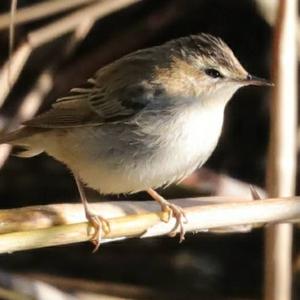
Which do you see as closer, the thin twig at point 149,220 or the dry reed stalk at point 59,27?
the thin twig at point 149,220

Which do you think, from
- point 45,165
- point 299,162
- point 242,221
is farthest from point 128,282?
point 242,221

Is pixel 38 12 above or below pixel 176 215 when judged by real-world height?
above

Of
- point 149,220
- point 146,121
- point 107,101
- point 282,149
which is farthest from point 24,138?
point 282,149

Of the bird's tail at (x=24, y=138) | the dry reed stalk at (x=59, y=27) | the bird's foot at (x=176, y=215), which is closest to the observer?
the bird's foot at (x=176, y=215)

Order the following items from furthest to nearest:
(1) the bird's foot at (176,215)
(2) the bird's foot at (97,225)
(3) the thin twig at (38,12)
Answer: (3) the thin twig at (38,12) < (1) the bird's foot at (176,215) < (2) the bird's foot at (97,225)

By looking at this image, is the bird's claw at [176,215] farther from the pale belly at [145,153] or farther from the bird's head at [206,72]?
the bird's head at [206,72]

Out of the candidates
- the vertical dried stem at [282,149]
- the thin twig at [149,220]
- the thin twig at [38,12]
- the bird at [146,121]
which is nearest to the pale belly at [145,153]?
the bird at [146,121]

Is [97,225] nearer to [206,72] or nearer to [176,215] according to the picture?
[176,215]

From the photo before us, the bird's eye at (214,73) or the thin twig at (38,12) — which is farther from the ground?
the thin twig at (38,12)
